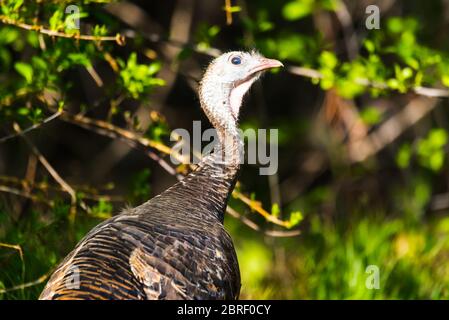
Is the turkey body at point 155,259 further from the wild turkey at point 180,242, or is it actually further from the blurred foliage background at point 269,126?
the blurred foliage background at point 269,126

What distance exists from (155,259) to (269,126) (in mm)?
4641

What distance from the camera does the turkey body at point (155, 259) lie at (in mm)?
3508

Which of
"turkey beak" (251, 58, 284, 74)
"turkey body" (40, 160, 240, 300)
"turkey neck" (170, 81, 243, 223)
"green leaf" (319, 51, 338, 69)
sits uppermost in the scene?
"green leaf" (319, 51, 338, 69)

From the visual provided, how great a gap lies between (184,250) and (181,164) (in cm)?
141

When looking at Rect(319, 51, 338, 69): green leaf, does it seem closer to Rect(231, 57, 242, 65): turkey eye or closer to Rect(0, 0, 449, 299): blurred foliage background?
Rect(0, 0, 449, 299): blurred foliage background

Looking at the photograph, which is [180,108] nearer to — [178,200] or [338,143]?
[338,143]

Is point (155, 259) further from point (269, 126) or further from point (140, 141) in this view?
point (269, 126)

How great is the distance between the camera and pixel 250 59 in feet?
15.8

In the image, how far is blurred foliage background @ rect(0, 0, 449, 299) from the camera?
4824 millimetres

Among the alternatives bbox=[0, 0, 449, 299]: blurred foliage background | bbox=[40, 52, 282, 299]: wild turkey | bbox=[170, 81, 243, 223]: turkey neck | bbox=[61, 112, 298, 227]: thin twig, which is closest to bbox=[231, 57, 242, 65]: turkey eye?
bbox=[40, 52, 282, 299]: wild turkey

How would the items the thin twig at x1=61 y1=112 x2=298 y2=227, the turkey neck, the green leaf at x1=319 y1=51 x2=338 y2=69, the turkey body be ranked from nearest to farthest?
the turkey body < the turkey neck < the thin twig at x1=61 y1=112 x2=298 y2=227 < the green leaf at x1=319 y1=51 x2=338 y2=69

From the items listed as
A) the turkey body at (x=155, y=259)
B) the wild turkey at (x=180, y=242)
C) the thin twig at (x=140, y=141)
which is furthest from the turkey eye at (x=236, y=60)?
the turkey body at (x=155, y=259)

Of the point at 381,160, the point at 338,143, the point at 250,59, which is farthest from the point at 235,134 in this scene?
the point at 381,160

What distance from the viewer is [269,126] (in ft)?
27.0
